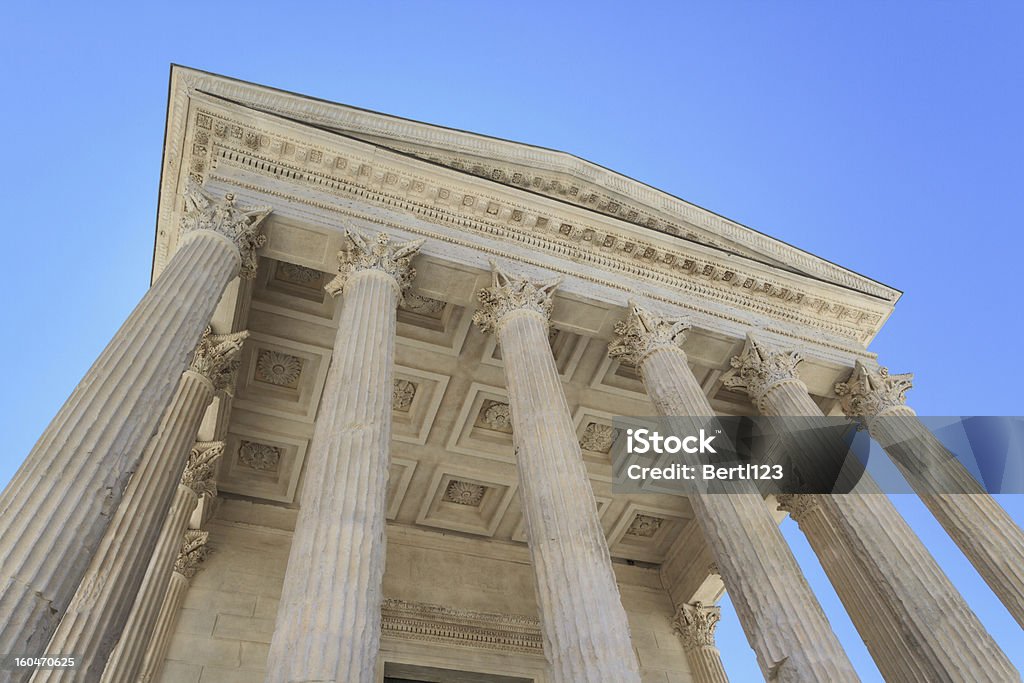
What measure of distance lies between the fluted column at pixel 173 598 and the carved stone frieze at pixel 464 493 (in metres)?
5.08

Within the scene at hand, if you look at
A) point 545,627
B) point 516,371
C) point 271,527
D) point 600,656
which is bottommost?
point 600,656

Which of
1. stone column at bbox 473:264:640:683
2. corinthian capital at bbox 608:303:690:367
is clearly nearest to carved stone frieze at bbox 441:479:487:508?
corinthian capital at bbox 608:303:690:367

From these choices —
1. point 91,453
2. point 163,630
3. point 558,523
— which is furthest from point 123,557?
point 558,523

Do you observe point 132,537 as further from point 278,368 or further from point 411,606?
point 411,606

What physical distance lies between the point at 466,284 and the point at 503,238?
4.24 ft

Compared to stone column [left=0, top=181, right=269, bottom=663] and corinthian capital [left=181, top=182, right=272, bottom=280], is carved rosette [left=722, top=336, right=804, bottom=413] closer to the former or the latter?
corinthian capital [left=181, top=182, right=272, bottom=280]

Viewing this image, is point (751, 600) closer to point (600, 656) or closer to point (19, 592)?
point (600, 656)

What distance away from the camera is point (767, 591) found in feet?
27.6

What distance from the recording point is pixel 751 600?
27.8 ft

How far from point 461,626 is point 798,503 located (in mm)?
6904

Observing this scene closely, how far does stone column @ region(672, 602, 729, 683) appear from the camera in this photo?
15.5 metres

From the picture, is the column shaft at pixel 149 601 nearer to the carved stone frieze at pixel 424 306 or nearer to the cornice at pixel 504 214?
the cornice at pixel 504 214

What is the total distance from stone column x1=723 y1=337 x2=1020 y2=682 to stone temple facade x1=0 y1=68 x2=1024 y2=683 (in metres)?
0.04

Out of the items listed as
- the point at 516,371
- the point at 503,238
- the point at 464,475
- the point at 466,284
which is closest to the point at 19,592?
the point at 516,371
